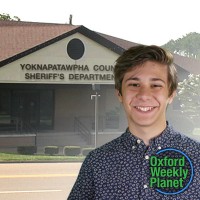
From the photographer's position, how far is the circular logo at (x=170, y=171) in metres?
1.18

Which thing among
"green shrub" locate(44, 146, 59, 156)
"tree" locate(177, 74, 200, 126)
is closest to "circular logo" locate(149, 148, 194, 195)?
"tree" locate(177, 74, 200, 126)

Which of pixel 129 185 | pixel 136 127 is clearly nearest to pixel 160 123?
pixel 136 127

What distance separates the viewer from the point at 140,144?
3.97ft

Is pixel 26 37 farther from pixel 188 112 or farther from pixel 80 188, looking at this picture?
pixel 80 188

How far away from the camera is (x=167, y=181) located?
1186 millimetres

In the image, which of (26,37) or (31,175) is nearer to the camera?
(31,175)

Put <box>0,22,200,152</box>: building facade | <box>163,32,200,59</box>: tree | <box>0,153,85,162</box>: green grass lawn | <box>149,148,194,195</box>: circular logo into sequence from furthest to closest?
<box>0,22,200,152</box>: building facade → <box>0,153,85,162</box>: green grass lawn → <box>163,32,200,59</box>: tree → <box>149,148,194,195</box>: circular logo

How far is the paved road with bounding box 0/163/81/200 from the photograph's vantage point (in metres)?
5.35

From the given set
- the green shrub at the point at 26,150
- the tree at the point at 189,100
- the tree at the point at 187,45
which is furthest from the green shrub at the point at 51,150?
the tree at the point at 187,45

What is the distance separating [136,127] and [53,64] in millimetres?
8681

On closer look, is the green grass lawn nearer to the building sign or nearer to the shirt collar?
the building sign

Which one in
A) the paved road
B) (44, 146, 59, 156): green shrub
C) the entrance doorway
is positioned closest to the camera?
the paved road

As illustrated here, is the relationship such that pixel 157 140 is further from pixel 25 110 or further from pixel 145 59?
pixel 25 110

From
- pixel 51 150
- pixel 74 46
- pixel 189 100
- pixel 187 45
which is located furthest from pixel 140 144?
pixel 74 46
